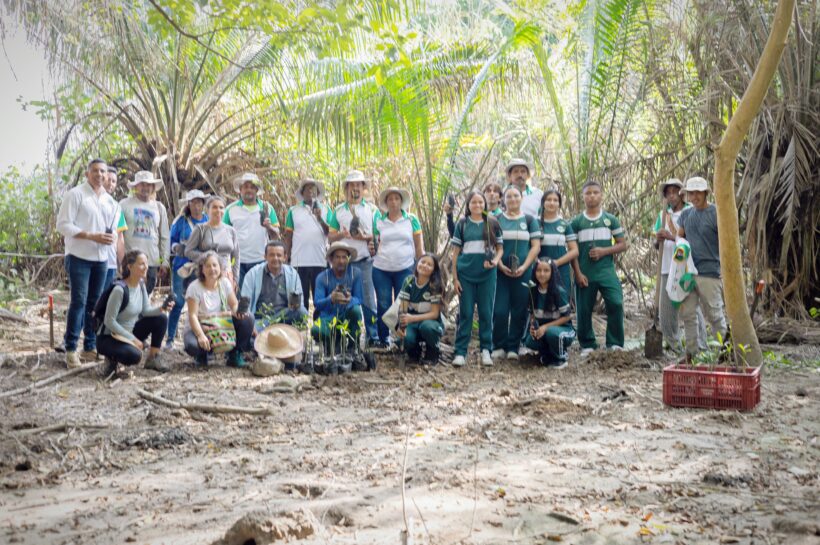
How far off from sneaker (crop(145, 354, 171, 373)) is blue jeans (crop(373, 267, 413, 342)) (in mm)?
2292

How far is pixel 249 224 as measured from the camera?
873cm

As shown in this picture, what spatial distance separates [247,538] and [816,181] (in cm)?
855

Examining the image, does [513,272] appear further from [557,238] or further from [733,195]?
[733,195]

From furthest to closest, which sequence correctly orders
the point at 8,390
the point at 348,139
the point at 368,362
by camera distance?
1. the point at 348,139
2. the point at 368,362
3. the point at 8,390

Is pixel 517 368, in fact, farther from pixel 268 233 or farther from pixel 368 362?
pixel 268 233

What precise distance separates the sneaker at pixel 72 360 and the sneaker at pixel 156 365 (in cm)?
60

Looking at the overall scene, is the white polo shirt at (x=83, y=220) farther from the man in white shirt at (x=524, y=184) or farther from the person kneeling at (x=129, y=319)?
the man in white shirt at (x=524, y=184)

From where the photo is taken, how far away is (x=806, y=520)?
12.0 feet

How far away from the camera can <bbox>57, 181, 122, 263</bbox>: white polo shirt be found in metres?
7.30

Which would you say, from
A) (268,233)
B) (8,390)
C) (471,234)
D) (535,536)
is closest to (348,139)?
(268,233)

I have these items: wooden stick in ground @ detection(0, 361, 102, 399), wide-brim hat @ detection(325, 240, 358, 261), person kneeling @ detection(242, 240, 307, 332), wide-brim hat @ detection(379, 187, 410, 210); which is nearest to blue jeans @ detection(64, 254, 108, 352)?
wooden stick in ground @ detection(0, 361, 102, 399)

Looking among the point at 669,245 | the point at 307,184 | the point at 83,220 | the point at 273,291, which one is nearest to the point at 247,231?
the point at 307,184

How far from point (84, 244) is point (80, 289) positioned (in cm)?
41

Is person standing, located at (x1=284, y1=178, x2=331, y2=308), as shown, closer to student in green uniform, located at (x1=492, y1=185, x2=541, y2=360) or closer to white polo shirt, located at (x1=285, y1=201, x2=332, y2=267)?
white polo shirt, located at (x1=285, y1=201, x2=332, y2=267)
